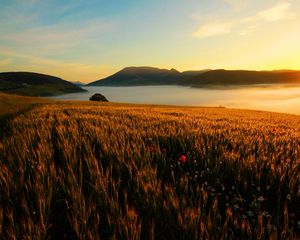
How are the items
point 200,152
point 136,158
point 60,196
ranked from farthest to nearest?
point 200,152 < point 136,158 < point 60,196

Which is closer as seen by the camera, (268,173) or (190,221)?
(190,221)

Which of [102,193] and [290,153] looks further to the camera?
[290,153]

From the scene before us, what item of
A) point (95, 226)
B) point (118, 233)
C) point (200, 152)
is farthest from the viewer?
point (200, 152)

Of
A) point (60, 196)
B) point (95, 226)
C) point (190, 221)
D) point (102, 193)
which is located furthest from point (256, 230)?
point (60, 196)

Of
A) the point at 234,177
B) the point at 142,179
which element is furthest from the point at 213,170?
the point at 142,179

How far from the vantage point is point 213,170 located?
267 centimetres

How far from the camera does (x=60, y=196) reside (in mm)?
2332

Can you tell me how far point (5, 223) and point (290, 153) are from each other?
3077 millimetres

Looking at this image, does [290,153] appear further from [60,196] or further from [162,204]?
[60,196]

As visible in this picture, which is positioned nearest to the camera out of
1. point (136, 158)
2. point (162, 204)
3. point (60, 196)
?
point (162, 204)

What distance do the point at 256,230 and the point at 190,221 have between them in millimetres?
362

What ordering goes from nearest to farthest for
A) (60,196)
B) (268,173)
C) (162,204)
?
(162,204) → (60,196) → (268,173)

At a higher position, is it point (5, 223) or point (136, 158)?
point (136, 158)

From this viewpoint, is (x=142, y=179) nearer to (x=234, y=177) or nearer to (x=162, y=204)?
(x=162, y=204)
